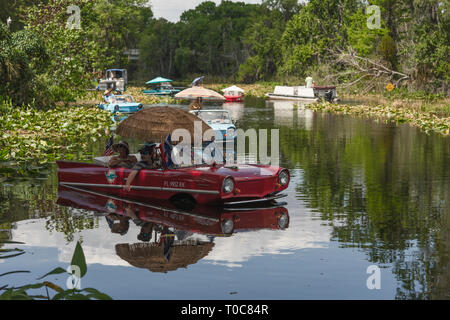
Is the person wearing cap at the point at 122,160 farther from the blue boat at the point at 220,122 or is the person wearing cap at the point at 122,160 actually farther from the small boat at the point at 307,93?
the small boat at the point at 307,93

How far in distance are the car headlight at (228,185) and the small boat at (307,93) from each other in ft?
149

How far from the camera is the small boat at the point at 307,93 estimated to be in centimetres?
5816

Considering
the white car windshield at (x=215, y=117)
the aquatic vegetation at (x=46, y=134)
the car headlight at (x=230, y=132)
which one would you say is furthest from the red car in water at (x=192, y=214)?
the white car windshield at (x=215, y=117)

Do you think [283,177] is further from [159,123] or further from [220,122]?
[220,122]

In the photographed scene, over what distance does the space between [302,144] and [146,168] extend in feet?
44.3

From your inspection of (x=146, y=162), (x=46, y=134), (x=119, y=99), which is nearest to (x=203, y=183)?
(x=146, y=162)

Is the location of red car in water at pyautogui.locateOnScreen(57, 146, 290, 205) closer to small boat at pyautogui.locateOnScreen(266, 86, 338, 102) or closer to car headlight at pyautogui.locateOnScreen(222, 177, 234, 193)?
car headlight at pyautogui.locateOnScreen(222, 177, 234, 193)

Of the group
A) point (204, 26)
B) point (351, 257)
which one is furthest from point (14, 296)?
point (204, 26)

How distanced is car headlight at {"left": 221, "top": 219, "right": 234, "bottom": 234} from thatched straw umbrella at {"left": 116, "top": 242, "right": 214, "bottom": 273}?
36.2 inches

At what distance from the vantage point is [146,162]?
568 inches

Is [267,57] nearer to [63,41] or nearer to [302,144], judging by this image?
[63,41]

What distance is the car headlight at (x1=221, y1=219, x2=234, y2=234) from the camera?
11.9 meters

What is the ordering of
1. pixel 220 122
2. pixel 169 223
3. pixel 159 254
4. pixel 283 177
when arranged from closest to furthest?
pixel 159 254 → pixel 169 223 → pixel 283 177 → pixel 220 122

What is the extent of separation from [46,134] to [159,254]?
18690 millimetres
